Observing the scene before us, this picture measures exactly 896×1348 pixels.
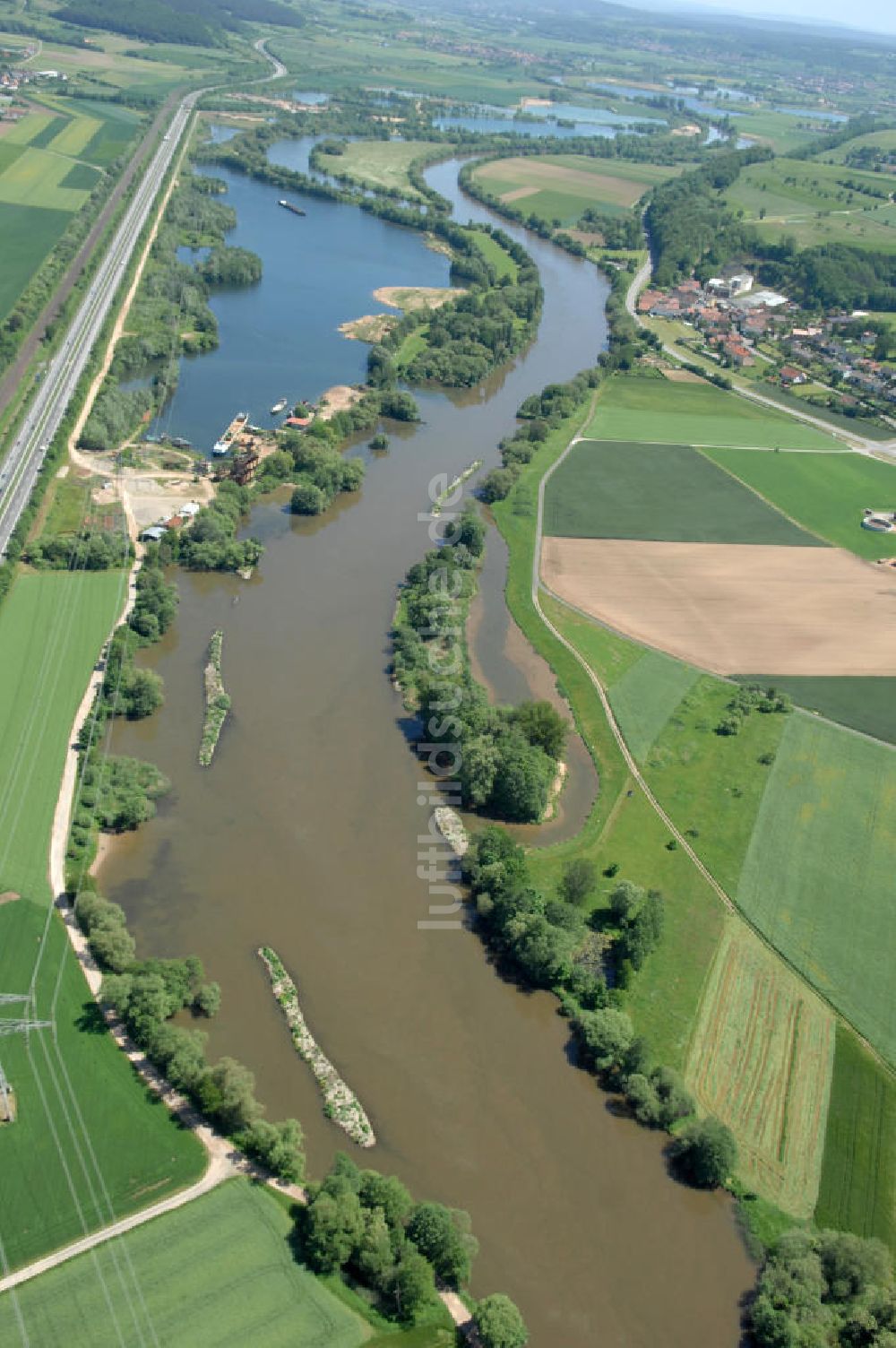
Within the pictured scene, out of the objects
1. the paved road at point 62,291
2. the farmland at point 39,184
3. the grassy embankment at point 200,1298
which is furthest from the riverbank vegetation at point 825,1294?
the farmland at point 39,184

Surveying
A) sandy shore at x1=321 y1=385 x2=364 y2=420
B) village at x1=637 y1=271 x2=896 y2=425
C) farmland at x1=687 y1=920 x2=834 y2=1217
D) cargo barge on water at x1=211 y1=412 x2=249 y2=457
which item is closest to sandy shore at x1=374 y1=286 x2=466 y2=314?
sandy shore at x1=321 y1=385 x2=364 y2=420

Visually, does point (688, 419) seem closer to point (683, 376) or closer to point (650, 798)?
point (683, 376)

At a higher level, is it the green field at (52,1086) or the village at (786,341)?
the village at (786,341)

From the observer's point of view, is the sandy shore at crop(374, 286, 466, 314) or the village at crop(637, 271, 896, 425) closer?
the village at crop(637, 271, 896, 425)

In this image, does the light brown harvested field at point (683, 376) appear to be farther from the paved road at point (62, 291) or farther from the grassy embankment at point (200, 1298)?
the grassy embankment at point (200, 1298)

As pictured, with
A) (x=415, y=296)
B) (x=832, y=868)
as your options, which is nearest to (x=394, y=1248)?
(x=832, y=868)

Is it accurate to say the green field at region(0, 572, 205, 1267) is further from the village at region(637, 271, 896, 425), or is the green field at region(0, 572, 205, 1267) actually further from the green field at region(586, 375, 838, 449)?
the village at region(637, 271, 896, 425)
